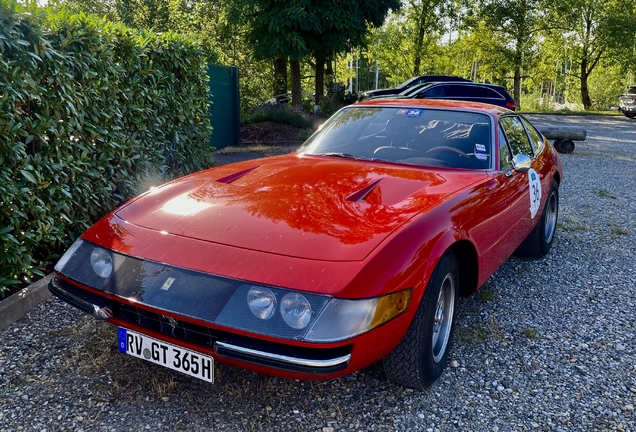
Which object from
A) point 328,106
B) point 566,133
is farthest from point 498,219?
point 328,106

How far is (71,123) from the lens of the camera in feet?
13.1

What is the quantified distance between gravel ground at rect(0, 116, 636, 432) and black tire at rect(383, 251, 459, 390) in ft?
0.41

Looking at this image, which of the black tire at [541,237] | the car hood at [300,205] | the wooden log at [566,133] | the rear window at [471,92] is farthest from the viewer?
the rear window at [471,92]

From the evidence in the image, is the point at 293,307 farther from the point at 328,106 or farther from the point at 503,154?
the point at 328,106

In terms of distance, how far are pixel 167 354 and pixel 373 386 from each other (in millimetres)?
1071

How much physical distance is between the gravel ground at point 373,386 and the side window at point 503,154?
100 centimetres

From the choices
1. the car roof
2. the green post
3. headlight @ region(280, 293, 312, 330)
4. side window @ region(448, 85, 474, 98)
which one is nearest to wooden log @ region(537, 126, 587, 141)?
side window @ region(448, 85, 474, 98)

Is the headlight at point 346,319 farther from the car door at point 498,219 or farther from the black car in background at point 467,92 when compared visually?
the black car in background at point 467,92

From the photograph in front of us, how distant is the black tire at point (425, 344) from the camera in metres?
2.41

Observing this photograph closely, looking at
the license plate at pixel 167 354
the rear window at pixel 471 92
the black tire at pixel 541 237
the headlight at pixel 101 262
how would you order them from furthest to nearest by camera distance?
1. the rear window at pixel 471 92
2. the black tire at pixel 541 237
3. the headlight at pixel 101 262
4. the license plate at pixel 167 354

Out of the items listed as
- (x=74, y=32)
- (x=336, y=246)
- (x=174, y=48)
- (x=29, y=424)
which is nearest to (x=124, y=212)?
(x=29, y=424)

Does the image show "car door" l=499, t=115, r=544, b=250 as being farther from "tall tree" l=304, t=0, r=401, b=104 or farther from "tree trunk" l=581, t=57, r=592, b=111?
"tree trunk" l=581, t=57, r=592, b=111

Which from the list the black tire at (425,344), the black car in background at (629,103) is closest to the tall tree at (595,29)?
the black car in background at (629,103)

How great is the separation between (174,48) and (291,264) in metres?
4.52
